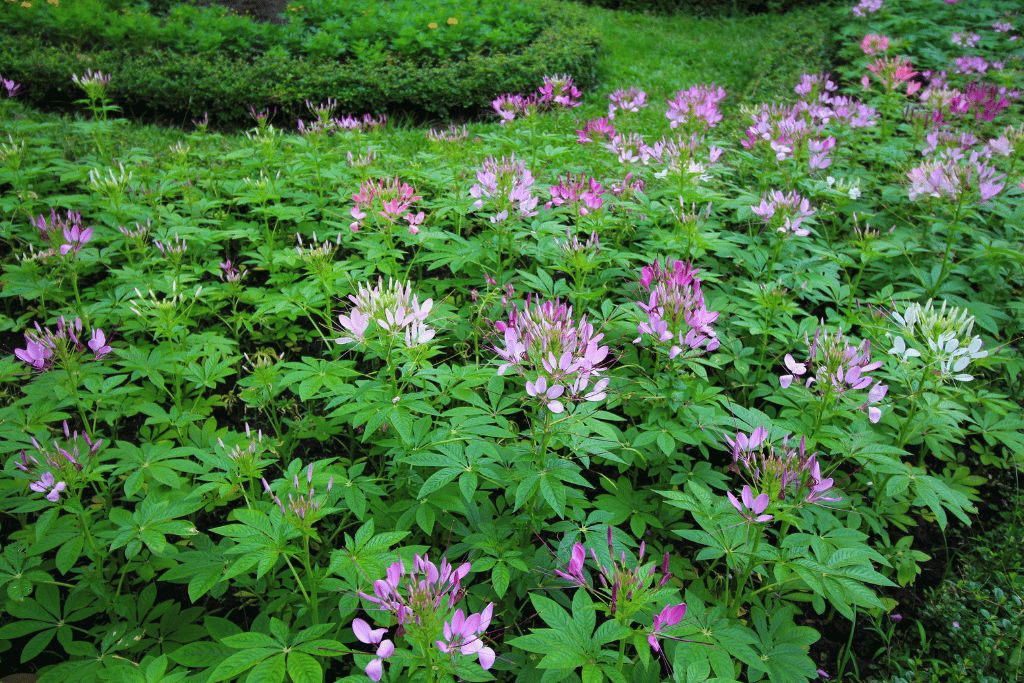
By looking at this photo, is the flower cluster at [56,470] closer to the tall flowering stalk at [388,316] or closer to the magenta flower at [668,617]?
the tall flowering stalk at [388,316]

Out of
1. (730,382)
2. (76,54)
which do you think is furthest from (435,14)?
(730,382)

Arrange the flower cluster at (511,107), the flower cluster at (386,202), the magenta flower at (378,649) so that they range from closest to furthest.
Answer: the magenta flower at (378,649) → the flower cluster at (386,202) → the flower cluster at (511,107)

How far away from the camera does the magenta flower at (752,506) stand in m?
1.38

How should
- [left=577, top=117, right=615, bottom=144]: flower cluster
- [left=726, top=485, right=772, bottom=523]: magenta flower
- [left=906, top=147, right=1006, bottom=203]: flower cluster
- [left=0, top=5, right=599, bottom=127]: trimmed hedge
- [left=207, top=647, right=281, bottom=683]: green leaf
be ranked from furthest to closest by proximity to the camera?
1. [left=0, top=5, right=599, bottom=127]: trimmed hedge
2. [left=577, top=117, right=615, bottom=144]: flower cluster
3. [left=906, top=147, right=1006, bottom=203]: flower cluster
4. [left=726, top=485, right=772, bottom=523]: magenta flower
5. [left=207, top=647, right=281, bottom=683]: green leaf

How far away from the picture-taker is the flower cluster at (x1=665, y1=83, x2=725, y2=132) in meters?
3.79

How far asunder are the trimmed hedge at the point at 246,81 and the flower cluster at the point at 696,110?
3100mm

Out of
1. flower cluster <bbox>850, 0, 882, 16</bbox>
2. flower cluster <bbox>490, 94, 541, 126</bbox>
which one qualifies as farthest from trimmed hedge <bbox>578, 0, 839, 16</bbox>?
flower cluster <bbox>490, 94, 541, 126</bbox>

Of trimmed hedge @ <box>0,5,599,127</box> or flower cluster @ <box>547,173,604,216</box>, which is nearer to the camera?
flower cluster @ <box>547,173,604,216</box>

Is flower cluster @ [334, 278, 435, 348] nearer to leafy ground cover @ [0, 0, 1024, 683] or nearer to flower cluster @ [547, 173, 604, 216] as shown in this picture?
leafy ground cover @ [0, 0, 1024, 683]

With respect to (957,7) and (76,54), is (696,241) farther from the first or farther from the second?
(957,7)

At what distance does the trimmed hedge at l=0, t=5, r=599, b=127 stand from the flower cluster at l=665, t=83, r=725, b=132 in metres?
3.10

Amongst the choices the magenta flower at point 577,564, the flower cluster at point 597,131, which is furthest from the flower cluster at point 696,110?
the magenta flower at point 577,564

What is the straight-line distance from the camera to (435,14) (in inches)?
296

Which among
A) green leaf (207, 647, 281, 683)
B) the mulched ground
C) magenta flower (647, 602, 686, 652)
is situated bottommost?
green leaf (207, 647, 281, 683)
